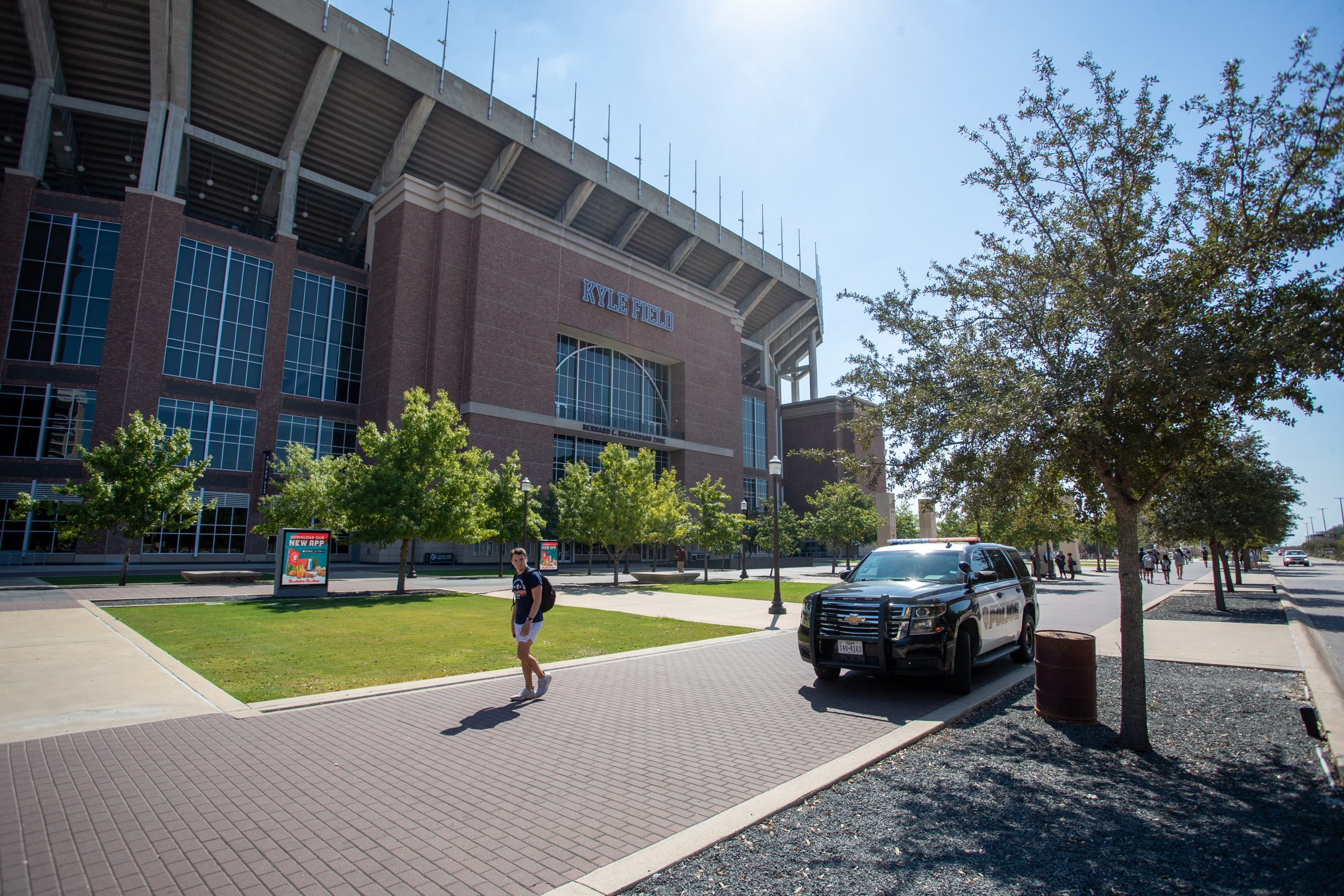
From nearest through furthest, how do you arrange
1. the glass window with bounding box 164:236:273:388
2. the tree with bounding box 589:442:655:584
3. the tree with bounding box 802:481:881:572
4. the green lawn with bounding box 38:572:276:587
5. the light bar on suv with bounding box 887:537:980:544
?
the light bar on suv with bounding box 887:537:980:544, the green lawn with bounding box 38:572:276:587, the tree with bounding box 589:442:655:584, the glass window with bounding box 164:236:273:388, the tree with bounding box 802:481:881:572

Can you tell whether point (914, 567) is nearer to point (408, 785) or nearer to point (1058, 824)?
point (1058, 824)

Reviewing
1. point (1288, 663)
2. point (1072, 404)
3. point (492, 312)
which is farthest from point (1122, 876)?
point (492, 312)

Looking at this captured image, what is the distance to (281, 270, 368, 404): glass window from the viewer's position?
140 feet

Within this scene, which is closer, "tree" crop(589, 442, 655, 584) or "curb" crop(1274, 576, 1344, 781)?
"curb" crop(1274, 576, 1344, 781)

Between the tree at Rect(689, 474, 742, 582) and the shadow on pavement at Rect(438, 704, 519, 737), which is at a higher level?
the tree at Rect(689, 474, 742, 582)

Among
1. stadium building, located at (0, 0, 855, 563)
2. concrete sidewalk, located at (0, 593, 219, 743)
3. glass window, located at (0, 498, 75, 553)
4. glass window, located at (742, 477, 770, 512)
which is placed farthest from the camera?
glass window, located at (742, 477, 770, 512)

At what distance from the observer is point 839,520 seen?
41.7 metres

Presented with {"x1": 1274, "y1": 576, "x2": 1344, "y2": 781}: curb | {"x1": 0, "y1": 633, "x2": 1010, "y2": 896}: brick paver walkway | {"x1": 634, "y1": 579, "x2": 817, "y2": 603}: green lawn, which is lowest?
{"x1": 634, "y1": 579, "x2": 817, "y2": 603}: green lawn

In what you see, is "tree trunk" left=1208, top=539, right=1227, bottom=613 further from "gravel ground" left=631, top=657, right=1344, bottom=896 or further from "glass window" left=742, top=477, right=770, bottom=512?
"glass window" left=742, top=477, right=770, bottom=512

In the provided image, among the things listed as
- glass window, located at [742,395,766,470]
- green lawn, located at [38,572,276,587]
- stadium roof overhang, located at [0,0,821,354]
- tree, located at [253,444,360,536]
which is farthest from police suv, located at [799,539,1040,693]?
glass window, located at [742,395,766,470]

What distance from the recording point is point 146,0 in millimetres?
34906

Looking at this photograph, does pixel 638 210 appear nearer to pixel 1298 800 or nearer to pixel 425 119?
pixel 425 119

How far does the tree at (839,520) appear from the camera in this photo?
137ft

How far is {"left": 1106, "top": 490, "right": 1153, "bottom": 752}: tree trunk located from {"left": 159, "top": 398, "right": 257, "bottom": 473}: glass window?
4267cm
